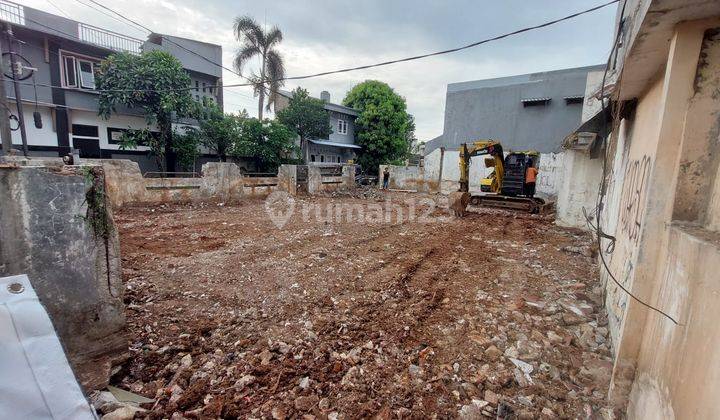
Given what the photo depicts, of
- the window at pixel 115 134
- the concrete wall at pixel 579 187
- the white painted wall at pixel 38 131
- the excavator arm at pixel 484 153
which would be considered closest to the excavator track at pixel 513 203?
the excavator arm at pixel 484 153

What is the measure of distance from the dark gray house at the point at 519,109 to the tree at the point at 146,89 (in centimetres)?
1579

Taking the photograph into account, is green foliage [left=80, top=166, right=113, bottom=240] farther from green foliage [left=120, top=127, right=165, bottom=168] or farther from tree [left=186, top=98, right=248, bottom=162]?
tree [left=186, top=98, right=248, bottom=162]

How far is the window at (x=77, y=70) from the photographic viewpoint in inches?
536

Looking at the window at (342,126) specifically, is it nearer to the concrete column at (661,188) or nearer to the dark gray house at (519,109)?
the dark gray house at (519,109)

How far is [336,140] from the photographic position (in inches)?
990

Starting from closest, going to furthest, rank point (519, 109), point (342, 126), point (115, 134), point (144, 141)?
1. point (144, 141)
2. point (115, 134)
3. point (519, 109)
4. point (342, 126)

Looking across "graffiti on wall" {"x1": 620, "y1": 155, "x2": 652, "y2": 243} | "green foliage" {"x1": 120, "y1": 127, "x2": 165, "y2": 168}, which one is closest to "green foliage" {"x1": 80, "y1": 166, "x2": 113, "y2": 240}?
"graffiti on wall" {"x1": 620, "y1": 155, "x2": 652, "y2": 243}

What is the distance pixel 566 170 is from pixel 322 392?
9.32 metres

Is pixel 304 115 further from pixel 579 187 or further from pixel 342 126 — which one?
→ pixel 579 187

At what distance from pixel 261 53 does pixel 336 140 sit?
8.43 meters

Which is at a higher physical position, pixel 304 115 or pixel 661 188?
pixel 304 115

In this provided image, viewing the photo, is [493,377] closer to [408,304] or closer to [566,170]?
[408,304]

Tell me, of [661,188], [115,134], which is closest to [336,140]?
[115,134]

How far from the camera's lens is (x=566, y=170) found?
9.07 m
